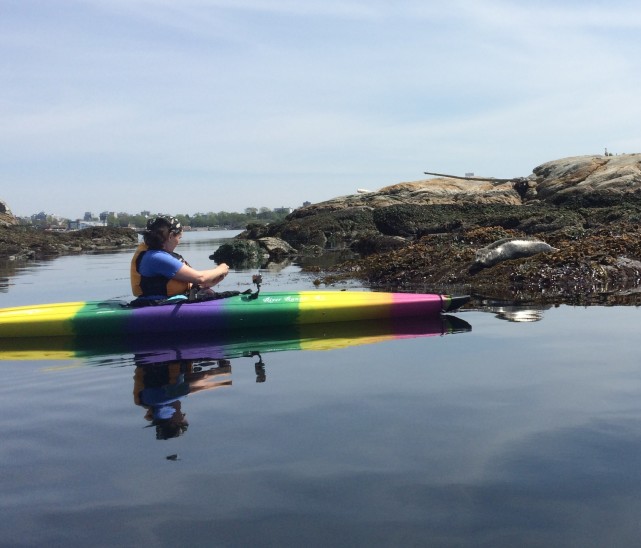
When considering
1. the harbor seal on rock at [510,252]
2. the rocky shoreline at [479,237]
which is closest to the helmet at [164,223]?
the rocky shoreline at [479,237]

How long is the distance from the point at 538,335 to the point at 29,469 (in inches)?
206

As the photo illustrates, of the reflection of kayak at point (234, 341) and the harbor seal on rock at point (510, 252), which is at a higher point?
the harbor seal on rock at point (510, 252)

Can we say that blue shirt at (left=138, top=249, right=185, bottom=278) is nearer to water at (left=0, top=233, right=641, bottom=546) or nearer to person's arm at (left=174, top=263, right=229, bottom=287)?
person's arm at (left=174, top=263, right=229, bottom=287)

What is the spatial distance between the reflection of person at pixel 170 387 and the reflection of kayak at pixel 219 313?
1480 millimetres

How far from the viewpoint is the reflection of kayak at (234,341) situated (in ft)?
23.4

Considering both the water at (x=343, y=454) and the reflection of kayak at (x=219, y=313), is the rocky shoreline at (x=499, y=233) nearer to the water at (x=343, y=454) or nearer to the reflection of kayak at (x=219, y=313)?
the reflection of kayak at (x=219, y=313)

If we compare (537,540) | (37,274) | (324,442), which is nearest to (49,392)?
(324,442)

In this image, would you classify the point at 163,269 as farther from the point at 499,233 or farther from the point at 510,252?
the point at 499,233

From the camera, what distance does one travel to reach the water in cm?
296

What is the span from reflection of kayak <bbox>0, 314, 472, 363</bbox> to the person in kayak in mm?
631

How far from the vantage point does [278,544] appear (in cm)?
283

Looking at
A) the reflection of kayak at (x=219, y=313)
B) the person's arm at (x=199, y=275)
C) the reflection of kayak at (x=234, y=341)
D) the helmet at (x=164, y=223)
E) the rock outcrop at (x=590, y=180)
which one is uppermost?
the rock outcrop at (x=590, y=180)

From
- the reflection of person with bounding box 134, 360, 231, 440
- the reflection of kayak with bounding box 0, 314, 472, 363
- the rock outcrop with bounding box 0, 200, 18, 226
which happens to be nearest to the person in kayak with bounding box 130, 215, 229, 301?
the reflection of kayak with bounding box 0, 314, 472, 363

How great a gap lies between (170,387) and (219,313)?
8.38 feet
